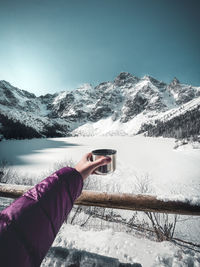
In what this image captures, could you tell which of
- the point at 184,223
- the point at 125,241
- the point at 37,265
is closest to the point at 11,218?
the point at 37,265

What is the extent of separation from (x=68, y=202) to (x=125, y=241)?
1.43 m

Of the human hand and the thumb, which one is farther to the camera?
the thumb

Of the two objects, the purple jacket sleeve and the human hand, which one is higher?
the human hand

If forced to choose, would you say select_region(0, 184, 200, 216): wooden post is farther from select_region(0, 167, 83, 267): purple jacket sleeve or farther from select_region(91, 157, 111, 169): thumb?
select_region(0, 167, 83, 267): purple jacket sleeve

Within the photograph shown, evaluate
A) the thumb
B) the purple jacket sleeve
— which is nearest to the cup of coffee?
the thumb

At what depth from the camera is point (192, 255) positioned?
1.54 m

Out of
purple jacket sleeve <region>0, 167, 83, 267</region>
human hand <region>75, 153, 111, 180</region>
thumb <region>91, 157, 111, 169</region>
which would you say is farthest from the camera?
thumb <region>91, 157, 111, 169</region>

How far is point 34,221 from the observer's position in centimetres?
66

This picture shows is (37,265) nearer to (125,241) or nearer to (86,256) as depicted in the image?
(86,256)

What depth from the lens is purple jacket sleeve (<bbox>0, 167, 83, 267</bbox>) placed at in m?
0.55

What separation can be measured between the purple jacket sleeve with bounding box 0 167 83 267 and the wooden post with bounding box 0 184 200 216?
2.82 feet

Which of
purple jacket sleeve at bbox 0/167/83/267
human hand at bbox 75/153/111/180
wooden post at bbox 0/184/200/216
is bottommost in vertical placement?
wooden post at bbox 0/184/200/216

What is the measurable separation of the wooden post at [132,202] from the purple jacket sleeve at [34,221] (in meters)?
0.86

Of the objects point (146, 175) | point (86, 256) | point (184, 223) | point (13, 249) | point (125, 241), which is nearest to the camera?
point (13, 249)
